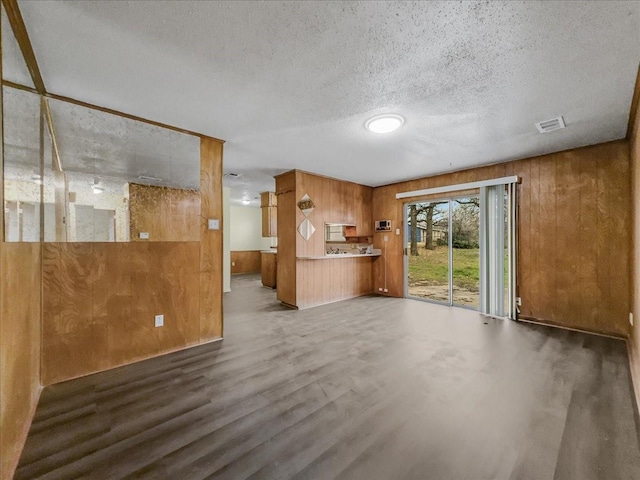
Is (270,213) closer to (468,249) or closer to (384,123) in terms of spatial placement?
(384,123)

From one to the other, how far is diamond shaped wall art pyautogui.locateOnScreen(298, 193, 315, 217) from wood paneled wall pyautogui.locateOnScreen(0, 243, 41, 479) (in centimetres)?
347

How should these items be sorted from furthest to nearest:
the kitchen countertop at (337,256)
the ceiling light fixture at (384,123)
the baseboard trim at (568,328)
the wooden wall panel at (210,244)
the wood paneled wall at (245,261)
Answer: the wood paneled wall at (245,261), the kitchen countertop at (337,256), the baseboard trim at (568,328), the wooden wall panel at (210,244), the ceiling light fixture at (384,123)

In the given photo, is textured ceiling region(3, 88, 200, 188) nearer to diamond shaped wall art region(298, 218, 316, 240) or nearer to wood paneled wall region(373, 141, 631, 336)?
diamond shaped wall art region(298, 218, 316, 240)

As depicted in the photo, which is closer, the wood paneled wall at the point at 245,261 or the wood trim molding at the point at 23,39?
the wood trim molding at the point at 23,39

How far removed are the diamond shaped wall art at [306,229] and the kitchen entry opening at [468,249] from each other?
2217 millimetres

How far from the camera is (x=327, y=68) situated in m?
1.96

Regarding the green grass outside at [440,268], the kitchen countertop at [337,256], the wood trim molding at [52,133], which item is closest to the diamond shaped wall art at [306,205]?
the kitchen countertop at [337,256]

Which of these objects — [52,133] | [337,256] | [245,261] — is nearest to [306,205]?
[337,256]

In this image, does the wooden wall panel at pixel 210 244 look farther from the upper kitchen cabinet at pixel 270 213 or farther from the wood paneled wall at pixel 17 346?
the upper kitchen cabinet at pixel 270 213

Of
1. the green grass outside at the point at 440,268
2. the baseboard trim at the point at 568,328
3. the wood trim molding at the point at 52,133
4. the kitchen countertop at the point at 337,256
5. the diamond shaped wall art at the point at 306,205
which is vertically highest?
the wood trim molding at the point at 52,133

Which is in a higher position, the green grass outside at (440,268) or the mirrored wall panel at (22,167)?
the mirrored wall panel at (22,167)

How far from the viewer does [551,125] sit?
2.93 metres

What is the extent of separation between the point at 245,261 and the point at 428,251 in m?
6.67

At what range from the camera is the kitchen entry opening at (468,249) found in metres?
4.28
